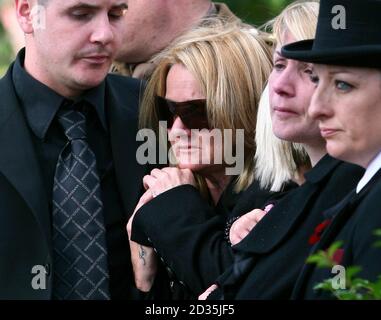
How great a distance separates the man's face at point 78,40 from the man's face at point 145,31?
93 cm

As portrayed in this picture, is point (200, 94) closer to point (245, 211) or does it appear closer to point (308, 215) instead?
point (245, 211)

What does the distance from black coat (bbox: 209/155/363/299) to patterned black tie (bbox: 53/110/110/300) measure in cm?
91

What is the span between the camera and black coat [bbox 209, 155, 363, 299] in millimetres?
5047

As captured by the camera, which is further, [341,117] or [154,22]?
[154,22]

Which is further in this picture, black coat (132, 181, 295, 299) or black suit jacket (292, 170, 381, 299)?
black coat (132, 181, 295, 299)

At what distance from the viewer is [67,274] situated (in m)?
6.08

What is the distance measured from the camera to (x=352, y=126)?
469 centimetres

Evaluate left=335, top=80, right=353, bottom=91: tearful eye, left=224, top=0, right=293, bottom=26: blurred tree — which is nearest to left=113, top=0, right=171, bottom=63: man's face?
left=224, top=0, right=293, bottom=26: blurred tree

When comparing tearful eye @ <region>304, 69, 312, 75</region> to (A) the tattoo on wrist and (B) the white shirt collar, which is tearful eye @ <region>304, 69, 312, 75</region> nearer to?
(B) the white shirt collar

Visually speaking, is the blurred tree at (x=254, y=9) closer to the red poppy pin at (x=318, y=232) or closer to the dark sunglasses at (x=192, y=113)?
the dark sunglasses at (x=192, y=113)

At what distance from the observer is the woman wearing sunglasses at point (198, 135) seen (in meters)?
5.88
